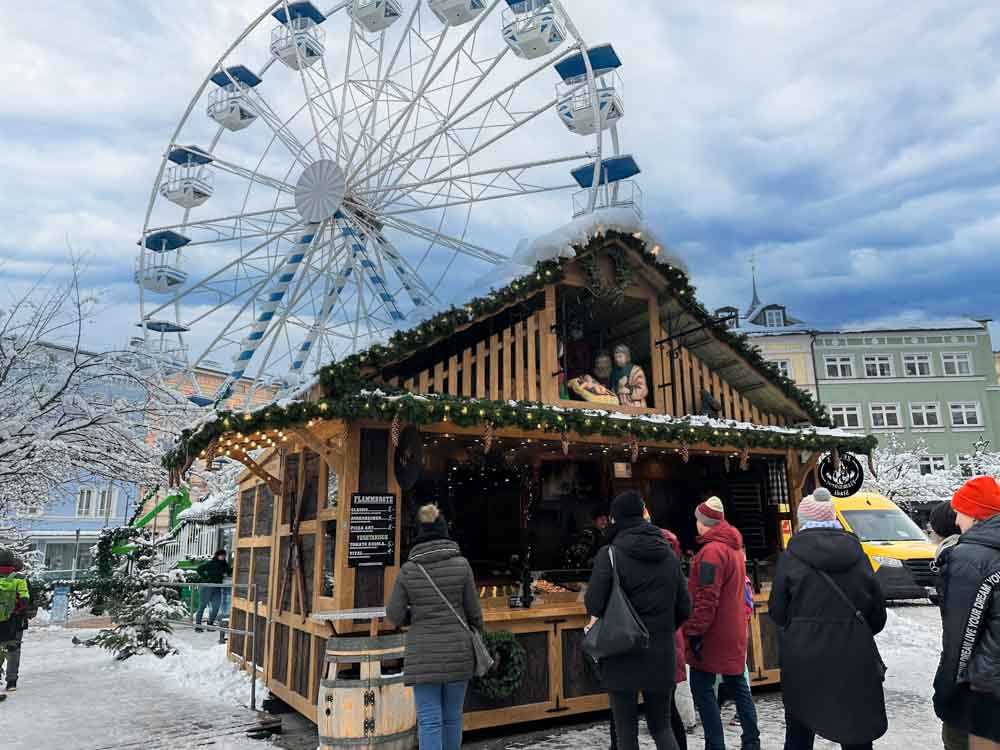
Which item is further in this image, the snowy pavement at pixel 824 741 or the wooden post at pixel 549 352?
the wooden post at pixel 549 352

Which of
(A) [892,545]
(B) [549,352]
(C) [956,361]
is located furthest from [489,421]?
(C) [956,361]

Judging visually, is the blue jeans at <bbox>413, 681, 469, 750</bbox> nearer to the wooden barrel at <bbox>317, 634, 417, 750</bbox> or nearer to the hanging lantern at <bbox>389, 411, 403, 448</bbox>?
the wooden barrel at <bbox>317, 634, 417, 750</bbox>

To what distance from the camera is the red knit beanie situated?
10.6 ft

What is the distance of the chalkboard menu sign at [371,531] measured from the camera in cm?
570

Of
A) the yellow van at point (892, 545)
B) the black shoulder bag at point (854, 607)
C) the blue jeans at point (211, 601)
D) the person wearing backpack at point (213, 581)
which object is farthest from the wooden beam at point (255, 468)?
the yellow van at point (892, 545)

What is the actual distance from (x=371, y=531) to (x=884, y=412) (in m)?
32.6

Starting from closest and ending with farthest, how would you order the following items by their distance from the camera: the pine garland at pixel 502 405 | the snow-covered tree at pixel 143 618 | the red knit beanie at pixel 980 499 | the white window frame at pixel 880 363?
the red knit beanie at pixel 980 499
the pine garland at pixel 502 405
the snow-covered tree at pixel 143 618
the white window frame at pixel 880 363

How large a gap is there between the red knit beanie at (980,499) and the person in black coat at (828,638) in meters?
0.51

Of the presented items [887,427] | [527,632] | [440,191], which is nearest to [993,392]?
[887,427]

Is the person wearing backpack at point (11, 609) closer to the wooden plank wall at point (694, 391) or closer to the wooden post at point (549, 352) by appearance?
the wooden post at point (549, 352)

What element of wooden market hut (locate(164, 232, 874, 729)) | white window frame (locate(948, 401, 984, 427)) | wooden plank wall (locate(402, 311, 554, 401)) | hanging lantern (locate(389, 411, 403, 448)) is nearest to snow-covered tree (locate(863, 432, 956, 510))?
white window frame (locate(948, 401, 984, 427))

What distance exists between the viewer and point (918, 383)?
107 feet

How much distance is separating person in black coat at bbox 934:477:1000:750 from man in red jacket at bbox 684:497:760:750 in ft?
4.49

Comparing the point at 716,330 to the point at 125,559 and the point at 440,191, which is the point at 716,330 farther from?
the point at 125,559
